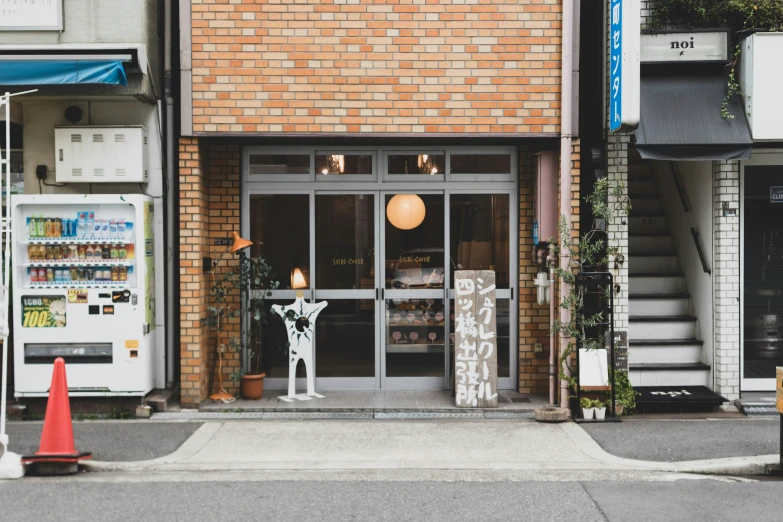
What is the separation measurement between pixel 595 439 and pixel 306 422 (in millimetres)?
3042

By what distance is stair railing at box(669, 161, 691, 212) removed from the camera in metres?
10.0

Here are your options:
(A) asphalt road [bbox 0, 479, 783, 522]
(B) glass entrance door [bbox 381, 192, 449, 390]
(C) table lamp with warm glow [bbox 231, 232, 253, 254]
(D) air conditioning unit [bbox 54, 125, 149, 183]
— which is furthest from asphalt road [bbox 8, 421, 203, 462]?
(D) air conditioning unit [bbox 54, 125, 149, 183]

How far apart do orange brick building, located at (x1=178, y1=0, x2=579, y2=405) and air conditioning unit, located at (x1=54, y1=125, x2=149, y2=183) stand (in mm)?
551

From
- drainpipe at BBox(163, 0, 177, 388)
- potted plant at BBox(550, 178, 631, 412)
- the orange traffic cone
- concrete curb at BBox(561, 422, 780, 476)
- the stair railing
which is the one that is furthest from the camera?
the stair railing

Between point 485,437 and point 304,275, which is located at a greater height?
point 304,275

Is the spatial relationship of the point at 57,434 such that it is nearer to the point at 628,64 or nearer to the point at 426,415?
the point at 426,415

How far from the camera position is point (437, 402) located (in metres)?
9.30

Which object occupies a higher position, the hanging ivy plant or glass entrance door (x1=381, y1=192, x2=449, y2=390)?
the hanging ivy plant

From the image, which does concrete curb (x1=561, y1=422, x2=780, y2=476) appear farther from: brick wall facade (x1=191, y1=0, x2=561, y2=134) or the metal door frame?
brick wall facade (x1=191, y1=0, x2=561, y2=134)

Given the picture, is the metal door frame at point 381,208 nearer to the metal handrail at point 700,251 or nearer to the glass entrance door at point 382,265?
the glass entrance door at point 382,265

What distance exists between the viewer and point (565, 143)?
8820 millimetres

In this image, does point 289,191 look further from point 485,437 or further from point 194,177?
point 485,437

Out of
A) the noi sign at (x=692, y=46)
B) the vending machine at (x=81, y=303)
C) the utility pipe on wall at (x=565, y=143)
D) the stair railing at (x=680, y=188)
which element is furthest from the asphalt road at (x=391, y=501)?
the noi sign at (x=692, y=46)

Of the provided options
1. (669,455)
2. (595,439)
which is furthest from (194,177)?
(669,455)
